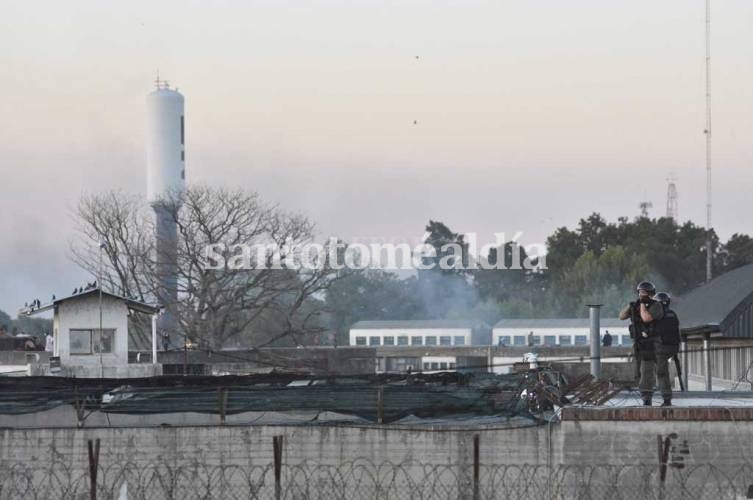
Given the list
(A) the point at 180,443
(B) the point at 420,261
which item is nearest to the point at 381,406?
(A) the point at 180,443

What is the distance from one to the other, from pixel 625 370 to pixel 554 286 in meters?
76.6

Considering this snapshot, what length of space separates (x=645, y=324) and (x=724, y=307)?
12.7 metres

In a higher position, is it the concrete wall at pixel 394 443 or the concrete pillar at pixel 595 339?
the concrete pillar at pixel 595 339

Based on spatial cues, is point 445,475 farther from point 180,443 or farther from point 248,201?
point 248,201

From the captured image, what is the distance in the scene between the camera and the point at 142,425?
82.4ft

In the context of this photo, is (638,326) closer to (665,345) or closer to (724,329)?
(665,345)

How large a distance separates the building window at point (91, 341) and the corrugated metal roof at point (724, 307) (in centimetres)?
1735

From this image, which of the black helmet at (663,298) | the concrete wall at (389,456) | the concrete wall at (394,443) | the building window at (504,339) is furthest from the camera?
the building window at (504,339)

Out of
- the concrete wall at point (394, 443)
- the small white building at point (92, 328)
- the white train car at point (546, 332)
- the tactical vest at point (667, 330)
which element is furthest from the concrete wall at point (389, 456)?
the white train car at point (546, 332)

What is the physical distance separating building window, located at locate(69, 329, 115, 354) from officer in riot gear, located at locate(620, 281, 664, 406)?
2719 cm

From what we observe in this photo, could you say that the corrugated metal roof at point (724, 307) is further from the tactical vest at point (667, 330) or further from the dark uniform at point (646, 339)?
the tactical vest at point (667, 330)

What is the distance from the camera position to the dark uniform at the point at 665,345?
2339 centimetres

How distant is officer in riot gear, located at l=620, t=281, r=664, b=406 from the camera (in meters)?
23.2

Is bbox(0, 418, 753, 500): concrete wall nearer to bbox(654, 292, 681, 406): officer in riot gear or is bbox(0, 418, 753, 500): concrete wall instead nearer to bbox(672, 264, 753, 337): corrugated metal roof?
bbox(654, 292, 681, 406): officer in riot gear
